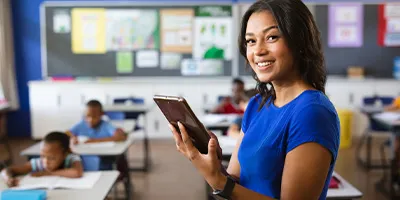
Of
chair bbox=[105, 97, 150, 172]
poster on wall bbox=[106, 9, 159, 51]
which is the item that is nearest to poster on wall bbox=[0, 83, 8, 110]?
chair bbox=[105, 97, 150, 172]

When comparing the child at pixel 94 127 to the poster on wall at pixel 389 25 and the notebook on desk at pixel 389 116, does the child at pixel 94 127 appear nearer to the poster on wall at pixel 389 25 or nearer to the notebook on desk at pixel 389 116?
the notebook on desk at pixel 389 116

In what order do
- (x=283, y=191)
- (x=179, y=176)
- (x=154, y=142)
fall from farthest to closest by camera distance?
(x=154, y=142) < (x=179, y=176) < (x=283, y=191)

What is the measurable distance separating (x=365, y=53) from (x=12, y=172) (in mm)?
5905

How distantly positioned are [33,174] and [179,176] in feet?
8.27

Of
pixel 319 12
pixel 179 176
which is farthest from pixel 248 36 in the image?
pixel 319 12

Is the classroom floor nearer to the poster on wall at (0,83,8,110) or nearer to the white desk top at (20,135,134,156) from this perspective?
the poster on wall at (0,83,8,110)

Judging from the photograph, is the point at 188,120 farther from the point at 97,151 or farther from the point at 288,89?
the point at 97,151

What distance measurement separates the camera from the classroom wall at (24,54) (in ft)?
23.5

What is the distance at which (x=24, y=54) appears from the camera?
721cm

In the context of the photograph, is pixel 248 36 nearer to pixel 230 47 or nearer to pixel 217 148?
pixel 217 148

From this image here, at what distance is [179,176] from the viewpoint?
4.98 m

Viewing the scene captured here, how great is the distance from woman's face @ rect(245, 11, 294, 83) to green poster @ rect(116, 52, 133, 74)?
6.19m

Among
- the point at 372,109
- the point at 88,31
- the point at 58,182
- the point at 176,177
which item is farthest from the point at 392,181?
the point at 88,31

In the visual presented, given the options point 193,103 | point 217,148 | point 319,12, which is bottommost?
point 193,103
